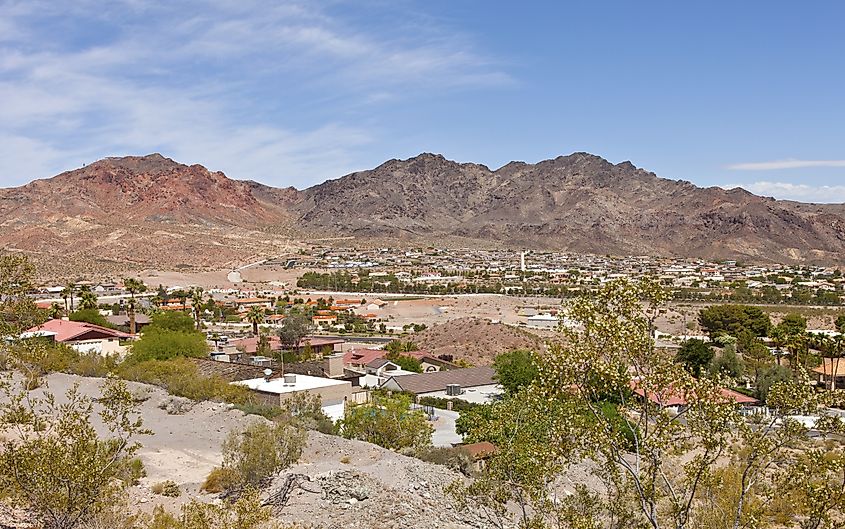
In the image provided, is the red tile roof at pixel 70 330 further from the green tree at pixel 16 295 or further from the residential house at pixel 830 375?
the residential house at pixel 830 375

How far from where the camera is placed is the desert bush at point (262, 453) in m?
20.8

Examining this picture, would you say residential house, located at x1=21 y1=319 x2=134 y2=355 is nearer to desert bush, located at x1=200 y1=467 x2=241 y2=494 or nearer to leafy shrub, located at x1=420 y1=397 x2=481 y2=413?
leafy shrub, located at x1=420 y1=397 x2=481 y2=413

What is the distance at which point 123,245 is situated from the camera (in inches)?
6329

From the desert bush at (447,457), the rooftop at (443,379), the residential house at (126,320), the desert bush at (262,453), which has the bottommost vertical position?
the rooftop at (443,379)

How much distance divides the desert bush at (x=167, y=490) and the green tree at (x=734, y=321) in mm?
57193

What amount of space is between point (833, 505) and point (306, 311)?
78.6 metres

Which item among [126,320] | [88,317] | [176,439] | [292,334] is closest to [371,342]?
[292,334]

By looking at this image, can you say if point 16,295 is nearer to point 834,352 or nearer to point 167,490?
point 167,490

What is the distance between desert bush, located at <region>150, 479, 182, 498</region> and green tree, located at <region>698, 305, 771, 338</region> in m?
57.2

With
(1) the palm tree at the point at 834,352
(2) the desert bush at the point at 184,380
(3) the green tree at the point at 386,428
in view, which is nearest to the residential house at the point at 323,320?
(2) the desert bush at the point at 184,380

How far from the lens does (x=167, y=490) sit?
20812 millimetres

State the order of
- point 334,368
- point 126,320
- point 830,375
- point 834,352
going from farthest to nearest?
point 126,320 < point 830,375 < point 834,352 < point 334,368

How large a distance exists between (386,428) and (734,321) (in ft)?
167

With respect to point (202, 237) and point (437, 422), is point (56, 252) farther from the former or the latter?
point (437, 422)
